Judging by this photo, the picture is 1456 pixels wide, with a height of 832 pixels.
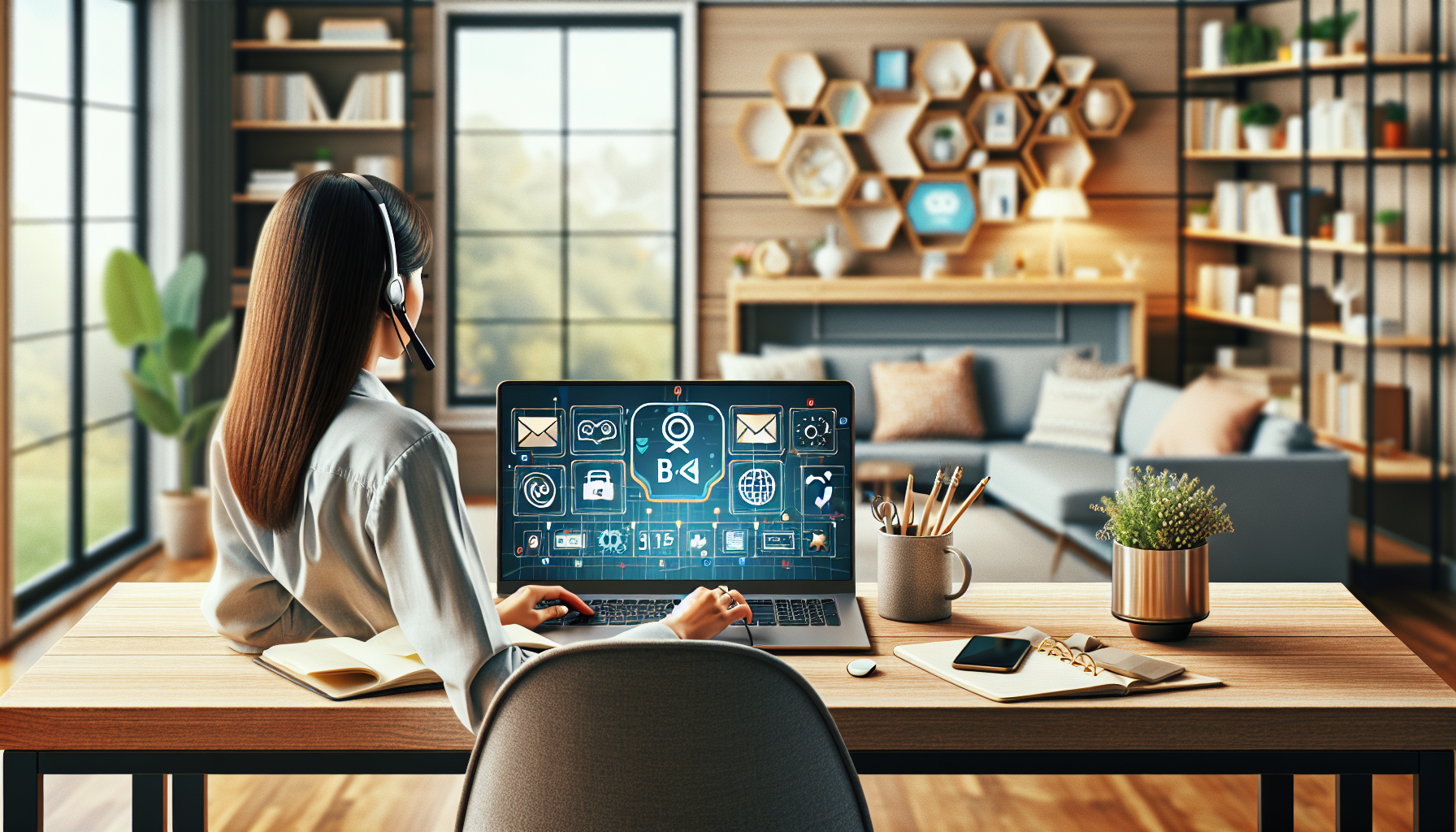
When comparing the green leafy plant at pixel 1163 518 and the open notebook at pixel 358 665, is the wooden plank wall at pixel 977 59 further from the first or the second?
the open notebook at pixel 358 665

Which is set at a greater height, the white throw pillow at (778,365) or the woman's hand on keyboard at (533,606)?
the white throw pillow at (778,365)

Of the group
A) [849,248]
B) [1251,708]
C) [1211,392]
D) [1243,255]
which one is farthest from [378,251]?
[1243,255]

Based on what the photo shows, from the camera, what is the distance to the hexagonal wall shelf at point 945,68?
251 inches

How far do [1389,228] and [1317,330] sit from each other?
1.59 feet

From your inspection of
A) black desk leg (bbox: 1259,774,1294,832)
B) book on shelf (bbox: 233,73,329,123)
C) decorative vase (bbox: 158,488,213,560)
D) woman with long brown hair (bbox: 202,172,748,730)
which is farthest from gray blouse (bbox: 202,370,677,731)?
book on shelf (bbox: 233,73,329,123)

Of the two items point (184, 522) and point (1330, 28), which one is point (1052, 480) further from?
point (184, 522)

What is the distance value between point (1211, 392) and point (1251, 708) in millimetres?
3544

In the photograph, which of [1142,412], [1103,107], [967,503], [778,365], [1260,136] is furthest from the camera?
[1103,107]

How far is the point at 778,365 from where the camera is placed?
5.80m

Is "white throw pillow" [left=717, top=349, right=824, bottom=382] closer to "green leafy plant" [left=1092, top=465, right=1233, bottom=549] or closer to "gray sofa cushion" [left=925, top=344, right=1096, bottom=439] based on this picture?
"gray sofa cushion" [left=925, top=344, right=1096, bottom=439]

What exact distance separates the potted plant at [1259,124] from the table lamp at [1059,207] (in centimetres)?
80

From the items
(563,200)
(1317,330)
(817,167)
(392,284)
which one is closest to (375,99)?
(563,200)

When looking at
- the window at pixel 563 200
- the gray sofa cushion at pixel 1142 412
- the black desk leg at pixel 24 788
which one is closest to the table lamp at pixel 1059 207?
the gray sofa cushion at pixel 1142 412

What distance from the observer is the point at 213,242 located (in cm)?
563
